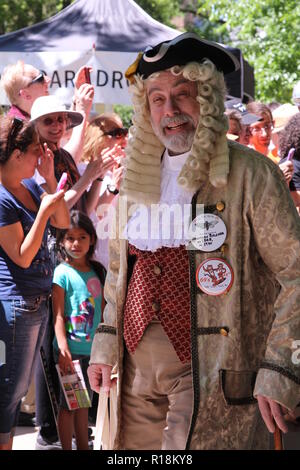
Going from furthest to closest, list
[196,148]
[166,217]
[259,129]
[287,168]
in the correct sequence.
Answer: [259,129]
[287,168]
[166,217]
[196,148]

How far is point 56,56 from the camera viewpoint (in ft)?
22.7

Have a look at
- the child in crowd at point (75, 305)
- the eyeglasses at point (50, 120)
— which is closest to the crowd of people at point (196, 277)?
the child in crowd at point (75, 305)

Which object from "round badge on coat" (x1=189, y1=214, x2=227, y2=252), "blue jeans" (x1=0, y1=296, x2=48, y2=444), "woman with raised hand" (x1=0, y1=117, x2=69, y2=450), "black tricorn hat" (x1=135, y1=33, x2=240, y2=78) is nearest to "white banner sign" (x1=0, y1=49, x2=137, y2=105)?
"woman with raised hand" (x1=0, y1=117, x2=69, y2=450)

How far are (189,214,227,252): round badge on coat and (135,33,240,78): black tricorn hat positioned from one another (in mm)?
648

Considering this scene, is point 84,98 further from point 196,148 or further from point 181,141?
point 196,148

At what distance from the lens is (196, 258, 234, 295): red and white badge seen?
3.27m

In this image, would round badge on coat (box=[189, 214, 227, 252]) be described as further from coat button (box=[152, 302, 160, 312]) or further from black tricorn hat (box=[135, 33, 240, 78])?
black tricorn hat (box=[135, 33, 240, 78])

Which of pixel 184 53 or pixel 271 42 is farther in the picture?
pixel 271 42

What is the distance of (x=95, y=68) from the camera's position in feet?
22.6

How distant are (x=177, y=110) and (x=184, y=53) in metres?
0.23

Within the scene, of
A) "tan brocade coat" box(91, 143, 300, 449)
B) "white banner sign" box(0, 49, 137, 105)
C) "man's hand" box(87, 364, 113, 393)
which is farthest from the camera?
"white banner sign" box(0, 49, 137, 105)

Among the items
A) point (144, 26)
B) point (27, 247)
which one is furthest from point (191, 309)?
point (144, 26)

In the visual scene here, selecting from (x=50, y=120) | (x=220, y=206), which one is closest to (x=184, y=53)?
(x=220, y=206)

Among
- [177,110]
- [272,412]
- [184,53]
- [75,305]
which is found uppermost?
[184,53]
